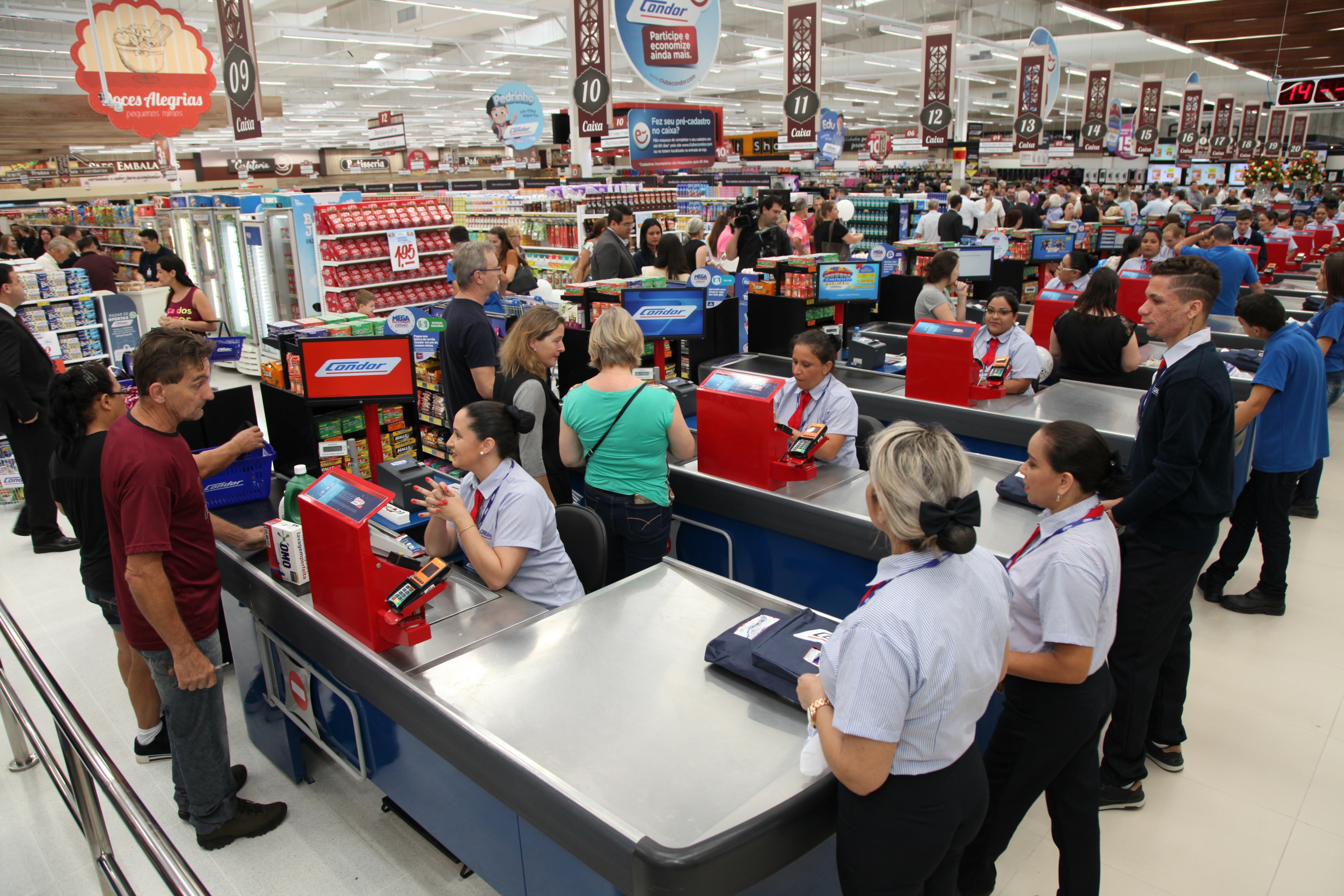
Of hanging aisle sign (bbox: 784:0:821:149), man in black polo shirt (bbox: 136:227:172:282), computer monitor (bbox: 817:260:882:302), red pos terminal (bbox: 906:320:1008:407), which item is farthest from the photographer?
man in black polo shirt (bbox: 136:227:172:282)

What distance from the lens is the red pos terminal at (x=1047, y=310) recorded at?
6652 millimetres

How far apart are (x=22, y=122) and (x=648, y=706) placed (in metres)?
17.6

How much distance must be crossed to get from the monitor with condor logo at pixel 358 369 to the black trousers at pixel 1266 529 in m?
4.02

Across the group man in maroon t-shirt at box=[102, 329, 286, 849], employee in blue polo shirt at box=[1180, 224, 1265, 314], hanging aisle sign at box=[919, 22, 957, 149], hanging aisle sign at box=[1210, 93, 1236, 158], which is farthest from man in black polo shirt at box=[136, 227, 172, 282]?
hanging aisle sign at box=[1210, 93, 1236, 158]

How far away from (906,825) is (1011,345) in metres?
3.84

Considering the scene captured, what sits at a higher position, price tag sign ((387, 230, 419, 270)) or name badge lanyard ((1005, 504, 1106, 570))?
price tag sign ((387, 230, 419, 270))

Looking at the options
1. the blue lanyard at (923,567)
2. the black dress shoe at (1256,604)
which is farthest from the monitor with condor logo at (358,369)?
the black dress shoe at (1256,604)

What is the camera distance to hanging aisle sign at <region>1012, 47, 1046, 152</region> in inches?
526

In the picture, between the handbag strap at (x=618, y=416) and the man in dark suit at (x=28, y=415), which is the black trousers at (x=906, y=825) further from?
the man in dark suit at (x=28, y=415)

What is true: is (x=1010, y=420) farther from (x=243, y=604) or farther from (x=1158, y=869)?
(x=243, y=604)

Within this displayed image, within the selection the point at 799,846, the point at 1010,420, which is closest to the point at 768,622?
the point at 799,846

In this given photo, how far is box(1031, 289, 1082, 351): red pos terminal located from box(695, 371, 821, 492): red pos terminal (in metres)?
3.90

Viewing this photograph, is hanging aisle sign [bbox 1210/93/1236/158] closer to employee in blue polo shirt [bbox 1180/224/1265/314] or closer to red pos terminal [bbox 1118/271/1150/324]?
employee in blue polo shirt [bbox 1180/224/1265/314]

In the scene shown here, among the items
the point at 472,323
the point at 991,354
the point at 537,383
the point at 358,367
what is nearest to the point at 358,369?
the point at 358,367
